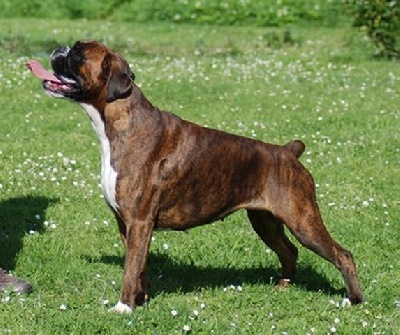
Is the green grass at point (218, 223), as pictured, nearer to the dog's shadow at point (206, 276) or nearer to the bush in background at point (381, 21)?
A: the dog's shadow at point (206, 276)

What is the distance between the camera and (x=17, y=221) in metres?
9.02

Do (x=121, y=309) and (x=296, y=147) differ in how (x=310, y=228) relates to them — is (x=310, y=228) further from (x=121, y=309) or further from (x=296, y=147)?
(x=121, y=309)

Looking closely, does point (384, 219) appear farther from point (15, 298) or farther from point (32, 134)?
point (32, 134)

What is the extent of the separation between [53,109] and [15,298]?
268 inches

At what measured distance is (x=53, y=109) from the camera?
1357 cm

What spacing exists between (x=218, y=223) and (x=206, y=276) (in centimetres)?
137

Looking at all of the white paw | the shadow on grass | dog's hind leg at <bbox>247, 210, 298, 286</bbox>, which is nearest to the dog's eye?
dog's hind leg at <bbox>247, 210, 298, 286</bbox>

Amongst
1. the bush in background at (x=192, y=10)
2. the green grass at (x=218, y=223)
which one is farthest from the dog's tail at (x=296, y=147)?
the bush in background at (x=192, y=10)

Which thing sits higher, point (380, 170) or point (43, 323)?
point (43, 323)

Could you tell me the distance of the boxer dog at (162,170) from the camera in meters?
6.79

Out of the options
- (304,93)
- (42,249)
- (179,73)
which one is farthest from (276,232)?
(179,73)

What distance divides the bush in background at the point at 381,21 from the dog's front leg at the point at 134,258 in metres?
12.1

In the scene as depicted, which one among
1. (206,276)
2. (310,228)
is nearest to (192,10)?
(206,276)

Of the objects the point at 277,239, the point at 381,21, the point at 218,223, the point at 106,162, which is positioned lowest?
the point at 381,21
